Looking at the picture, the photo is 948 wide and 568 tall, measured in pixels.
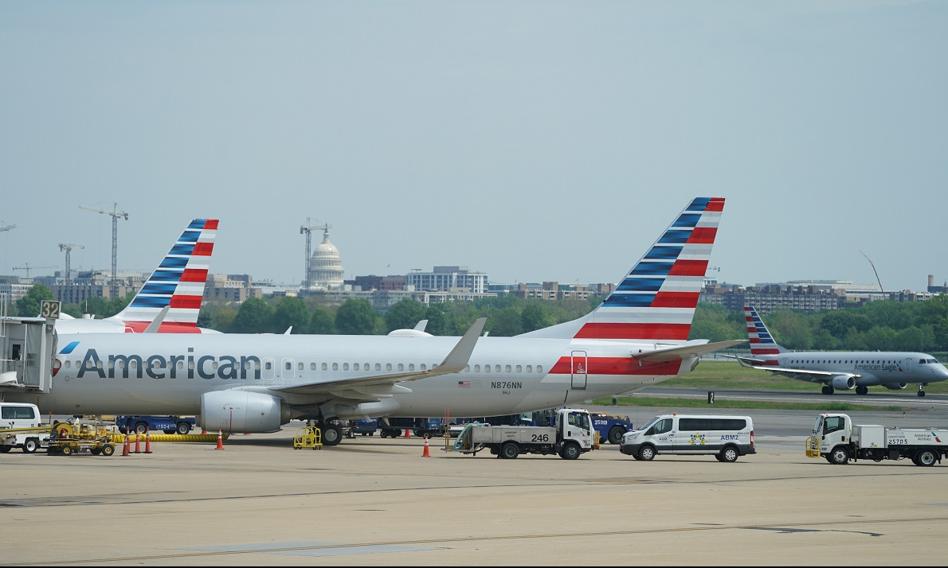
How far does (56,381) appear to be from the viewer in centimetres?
5272

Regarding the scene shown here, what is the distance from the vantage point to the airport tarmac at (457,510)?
77.7ft

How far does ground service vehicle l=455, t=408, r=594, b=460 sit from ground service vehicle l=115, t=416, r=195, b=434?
16.7 metres

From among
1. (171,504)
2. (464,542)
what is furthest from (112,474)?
(464,542)

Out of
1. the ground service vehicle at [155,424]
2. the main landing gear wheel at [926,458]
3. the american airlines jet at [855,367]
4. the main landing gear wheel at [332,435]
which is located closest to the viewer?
the main landing gear wheel at [926,458]

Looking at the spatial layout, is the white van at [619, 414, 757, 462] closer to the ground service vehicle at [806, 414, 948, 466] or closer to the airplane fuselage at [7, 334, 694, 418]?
the ground service vehicle at [806, 414, 948, 466]

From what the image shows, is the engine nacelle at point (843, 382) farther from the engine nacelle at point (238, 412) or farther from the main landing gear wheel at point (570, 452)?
the engine nacelle at point (238, 412)

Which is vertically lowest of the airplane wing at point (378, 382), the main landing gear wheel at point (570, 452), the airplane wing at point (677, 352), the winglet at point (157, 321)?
the main landing gear wheel at point (570, 452)

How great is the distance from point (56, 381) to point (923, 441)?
31003 mm

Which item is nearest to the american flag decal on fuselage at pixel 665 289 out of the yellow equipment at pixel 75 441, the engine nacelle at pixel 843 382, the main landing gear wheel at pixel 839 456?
the main landing gear wheel at pixel 839 456

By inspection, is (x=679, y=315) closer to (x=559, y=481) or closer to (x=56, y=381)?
(x=559, y=481)

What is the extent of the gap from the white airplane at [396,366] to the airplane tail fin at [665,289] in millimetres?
40

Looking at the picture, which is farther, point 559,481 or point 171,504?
point 559,481

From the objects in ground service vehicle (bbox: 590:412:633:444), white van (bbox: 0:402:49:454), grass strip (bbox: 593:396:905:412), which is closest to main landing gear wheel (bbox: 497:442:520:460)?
ground service vehicle (bbox: 590:412:633:444)

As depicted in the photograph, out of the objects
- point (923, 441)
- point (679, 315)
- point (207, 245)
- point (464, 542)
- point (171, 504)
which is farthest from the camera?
point (207, 245)
